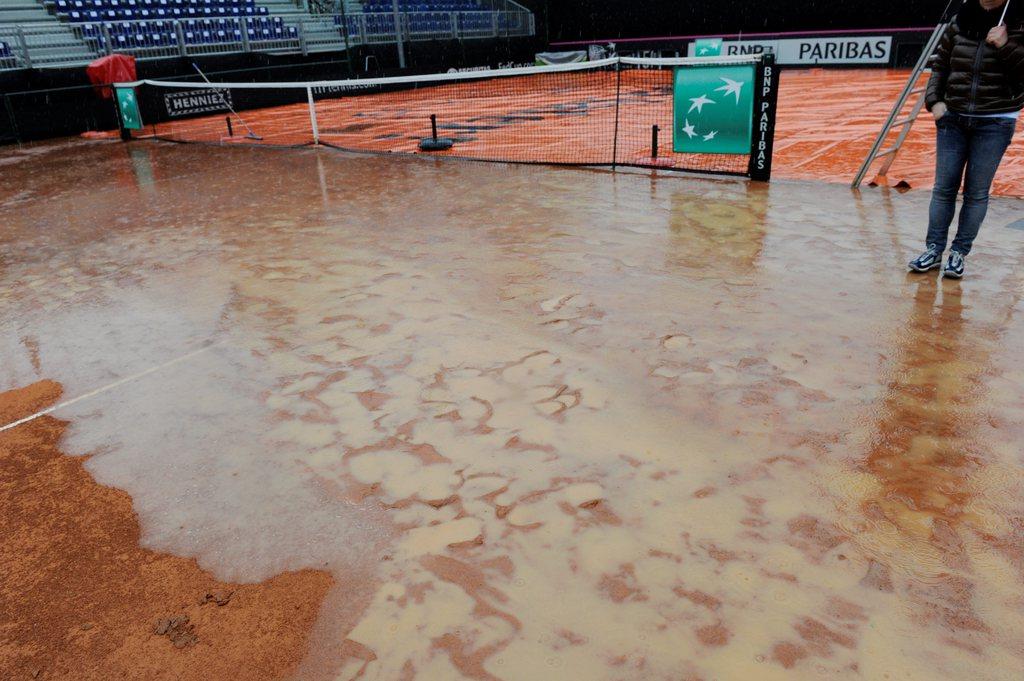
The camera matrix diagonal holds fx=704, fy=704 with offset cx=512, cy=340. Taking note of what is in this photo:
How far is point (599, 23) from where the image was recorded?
2888cm

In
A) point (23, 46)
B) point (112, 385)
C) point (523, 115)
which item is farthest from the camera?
point (23, 46)

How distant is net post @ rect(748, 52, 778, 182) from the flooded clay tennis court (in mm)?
2422

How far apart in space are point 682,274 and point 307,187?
5778 mm

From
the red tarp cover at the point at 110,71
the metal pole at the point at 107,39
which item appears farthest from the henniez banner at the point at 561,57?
the red tarp cover at the point at 110,71

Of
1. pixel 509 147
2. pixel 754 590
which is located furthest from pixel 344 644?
pixel 509 147

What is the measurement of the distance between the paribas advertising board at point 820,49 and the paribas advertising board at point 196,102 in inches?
552

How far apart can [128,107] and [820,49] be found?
796 inches

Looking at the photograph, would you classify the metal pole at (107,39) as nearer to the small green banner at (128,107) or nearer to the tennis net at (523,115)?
the tennis net at (523,115)

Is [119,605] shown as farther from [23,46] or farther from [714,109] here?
[23,46]

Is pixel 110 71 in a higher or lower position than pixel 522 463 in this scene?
higher

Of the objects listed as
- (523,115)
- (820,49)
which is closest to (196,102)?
(523,115)

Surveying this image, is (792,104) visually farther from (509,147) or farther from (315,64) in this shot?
(315,64)

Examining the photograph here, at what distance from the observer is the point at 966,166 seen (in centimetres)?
477

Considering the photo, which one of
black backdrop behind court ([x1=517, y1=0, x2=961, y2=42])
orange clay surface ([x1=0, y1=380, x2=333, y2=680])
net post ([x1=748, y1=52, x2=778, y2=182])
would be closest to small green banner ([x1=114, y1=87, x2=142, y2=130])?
net post ([x1=748, y1=52, x2=778, y2=182])
